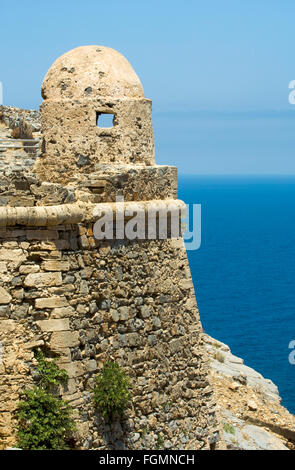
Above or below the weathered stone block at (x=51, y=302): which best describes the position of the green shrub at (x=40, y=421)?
below

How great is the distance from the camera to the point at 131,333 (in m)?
14.5

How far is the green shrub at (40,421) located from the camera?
502 inches

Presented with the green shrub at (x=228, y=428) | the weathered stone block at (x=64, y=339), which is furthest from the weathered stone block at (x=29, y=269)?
the green shrub at (x=228, y=428)

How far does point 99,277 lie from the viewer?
45.6 ft

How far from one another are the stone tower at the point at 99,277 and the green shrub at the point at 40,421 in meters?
0.15

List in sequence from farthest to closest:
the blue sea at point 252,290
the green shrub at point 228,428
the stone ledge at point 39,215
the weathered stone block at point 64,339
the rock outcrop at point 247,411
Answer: the blue sea at point 252,290, the rock outcrop at point 247,411, the green shrub at point 228,428, the weathered stone block at point 64,339, the stone ledge at point 39,215

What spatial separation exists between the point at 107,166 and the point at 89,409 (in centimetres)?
378

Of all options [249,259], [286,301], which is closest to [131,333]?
[286,301]

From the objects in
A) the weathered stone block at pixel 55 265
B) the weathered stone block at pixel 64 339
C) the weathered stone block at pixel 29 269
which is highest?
the weathered stone block at pixel 55 265

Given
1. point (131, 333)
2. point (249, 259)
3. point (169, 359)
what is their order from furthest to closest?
point (249, 259) → point (169, 359) → point (131, 333)

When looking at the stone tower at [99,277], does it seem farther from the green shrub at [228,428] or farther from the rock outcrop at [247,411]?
the rock outcrop at [247,411]

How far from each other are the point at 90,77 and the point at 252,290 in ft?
197

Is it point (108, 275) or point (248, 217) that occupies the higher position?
point (248, 217)
